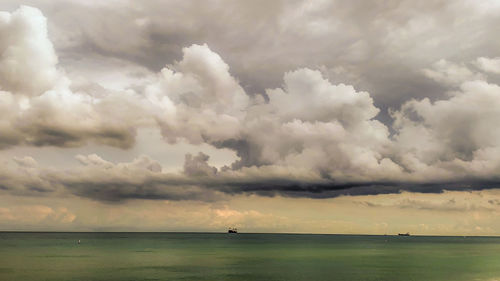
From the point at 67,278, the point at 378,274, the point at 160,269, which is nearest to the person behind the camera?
the point at 67,278

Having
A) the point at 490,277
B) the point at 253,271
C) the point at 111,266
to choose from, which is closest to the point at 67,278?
the point at 111,266

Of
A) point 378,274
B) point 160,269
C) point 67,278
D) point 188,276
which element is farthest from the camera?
point 160,269

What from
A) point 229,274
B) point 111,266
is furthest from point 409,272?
point 111,266

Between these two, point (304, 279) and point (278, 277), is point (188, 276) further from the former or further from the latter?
point (304, 279)

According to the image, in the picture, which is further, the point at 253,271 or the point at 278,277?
the point at 253,271

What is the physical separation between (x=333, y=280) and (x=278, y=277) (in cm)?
1441

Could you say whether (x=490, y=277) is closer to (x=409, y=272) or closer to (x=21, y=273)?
(x=409, y=272)

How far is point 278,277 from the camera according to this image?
363ft

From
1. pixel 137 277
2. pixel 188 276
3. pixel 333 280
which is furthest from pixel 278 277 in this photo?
pixel 137 277

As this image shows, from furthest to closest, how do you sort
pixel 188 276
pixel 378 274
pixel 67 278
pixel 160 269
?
pixel 160 269
pixel 378 274
pixel 188 276
pixel 67 278

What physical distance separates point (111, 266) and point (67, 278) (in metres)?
30.2

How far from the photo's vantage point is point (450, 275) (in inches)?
4715

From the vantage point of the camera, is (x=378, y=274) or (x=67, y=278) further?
(x=378, y=274)

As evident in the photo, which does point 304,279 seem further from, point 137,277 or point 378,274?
point 137,277
